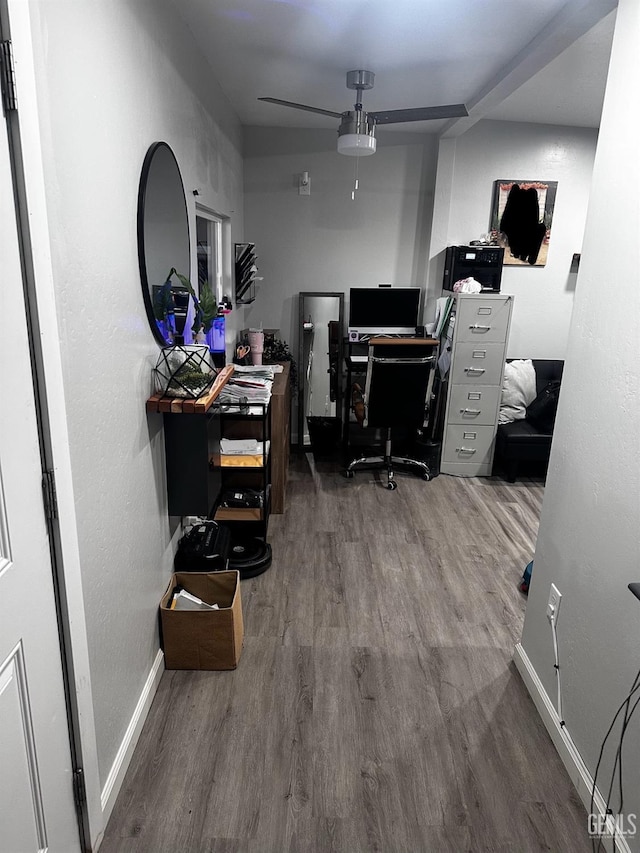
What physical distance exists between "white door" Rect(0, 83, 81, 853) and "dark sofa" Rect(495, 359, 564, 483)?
11.8 feet

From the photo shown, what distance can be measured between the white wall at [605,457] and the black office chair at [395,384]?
1939 mm

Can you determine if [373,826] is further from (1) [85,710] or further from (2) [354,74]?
(2) [354,74]

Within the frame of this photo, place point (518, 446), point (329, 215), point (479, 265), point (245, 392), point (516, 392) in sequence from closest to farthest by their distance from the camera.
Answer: point (245, 392)
point (518, 446)
point (479, 265)
point (516, 392)
point (329, 215)

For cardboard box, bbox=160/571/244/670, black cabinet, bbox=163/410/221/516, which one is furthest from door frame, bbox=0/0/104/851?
black cabinet, bbox=163/410/221/516

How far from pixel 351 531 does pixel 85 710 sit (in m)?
2.16

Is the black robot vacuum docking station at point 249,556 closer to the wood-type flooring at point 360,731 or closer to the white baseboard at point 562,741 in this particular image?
the wood-type flooring at point 360,731

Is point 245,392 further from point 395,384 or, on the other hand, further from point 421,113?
point 421,113

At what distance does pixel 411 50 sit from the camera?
8.96ft

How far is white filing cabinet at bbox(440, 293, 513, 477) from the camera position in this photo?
4172 mm

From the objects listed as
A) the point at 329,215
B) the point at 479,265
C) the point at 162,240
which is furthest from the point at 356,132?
the point at 162,240

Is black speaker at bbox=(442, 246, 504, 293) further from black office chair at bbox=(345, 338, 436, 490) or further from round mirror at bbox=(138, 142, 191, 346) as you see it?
round mirror at bbox=(138, 142, 191, 346)

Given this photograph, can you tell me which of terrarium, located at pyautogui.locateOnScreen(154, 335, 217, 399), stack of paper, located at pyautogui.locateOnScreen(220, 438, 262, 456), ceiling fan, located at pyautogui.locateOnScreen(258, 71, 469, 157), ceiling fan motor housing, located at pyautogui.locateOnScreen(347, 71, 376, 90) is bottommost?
stack of paper, located at pyautogui.locateOnScreen(220, 438, 262, 456)

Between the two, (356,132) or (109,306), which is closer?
(109,306)

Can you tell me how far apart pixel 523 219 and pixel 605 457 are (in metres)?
3.44
